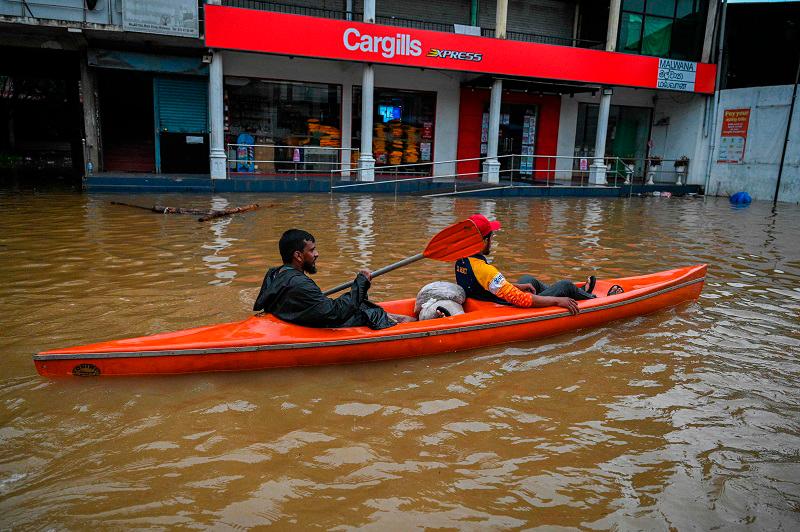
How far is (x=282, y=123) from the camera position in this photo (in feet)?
59.7

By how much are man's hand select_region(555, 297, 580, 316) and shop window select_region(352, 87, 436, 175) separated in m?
13.8

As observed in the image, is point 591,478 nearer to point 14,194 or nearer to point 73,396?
point 73,396

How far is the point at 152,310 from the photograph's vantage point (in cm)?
579

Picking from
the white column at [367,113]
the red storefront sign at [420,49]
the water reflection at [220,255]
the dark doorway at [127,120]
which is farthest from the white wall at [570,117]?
the water reflection at [220,255]

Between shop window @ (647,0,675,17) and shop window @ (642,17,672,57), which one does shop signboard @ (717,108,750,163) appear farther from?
shop window @ (647,0,675,17)

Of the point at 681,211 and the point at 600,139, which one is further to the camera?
the point at 600,139

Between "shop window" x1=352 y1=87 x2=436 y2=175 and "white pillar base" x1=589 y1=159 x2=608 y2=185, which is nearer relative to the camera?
"shop window" x1=352 y1=87 x2=436 y2=175

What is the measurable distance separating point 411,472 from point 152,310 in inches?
142

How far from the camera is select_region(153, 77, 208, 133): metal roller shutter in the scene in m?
16.6

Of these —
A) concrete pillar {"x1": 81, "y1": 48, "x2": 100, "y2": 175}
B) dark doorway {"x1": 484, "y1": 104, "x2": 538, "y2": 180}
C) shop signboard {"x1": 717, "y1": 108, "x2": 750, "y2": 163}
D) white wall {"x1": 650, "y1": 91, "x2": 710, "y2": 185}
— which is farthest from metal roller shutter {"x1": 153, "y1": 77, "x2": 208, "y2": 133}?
shop signboard {"x1": 717, "y1": 108, "x2": 750, "y2": 163}

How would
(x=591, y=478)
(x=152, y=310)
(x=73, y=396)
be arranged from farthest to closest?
(x=152, y=310)
(x=73, y=396)
(x=591, y=478)

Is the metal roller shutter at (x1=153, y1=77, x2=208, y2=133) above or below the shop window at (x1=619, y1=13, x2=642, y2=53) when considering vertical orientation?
below

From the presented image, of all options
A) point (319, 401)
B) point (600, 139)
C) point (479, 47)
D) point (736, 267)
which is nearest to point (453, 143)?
point (479, 47)

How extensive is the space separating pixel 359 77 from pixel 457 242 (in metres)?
14.5
